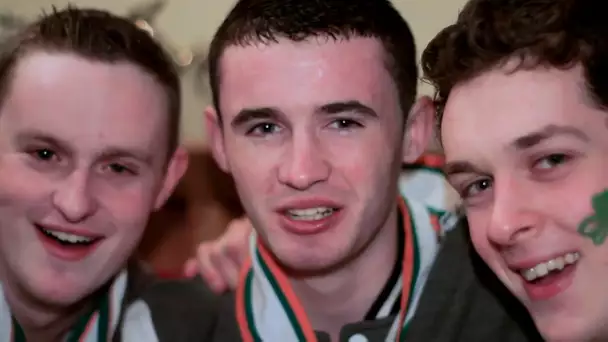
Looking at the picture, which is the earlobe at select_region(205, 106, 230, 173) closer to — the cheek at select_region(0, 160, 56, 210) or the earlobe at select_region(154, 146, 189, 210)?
the earlobe at select_region(154, 146, 189, 210)

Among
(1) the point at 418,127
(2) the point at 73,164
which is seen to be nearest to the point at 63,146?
(2) the point at 73,164

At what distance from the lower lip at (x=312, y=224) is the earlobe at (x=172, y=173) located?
0.55ft

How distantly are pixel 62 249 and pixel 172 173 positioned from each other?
15cm

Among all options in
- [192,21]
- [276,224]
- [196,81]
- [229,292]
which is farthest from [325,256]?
[192,21]

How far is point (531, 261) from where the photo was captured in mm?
636

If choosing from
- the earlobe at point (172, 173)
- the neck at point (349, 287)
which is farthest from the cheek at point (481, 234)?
the earlobe at point (172, 173)

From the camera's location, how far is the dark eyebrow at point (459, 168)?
656 millimetres

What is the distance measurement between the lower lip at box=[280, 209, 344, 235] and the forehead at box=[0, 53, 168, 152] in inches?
6.9

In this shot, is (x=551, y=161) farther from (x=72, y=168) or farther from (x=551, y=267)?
Result: (x=72, y=168)

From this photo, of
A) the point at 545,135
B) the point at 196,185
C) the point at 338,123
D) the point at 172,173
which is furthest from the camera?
the point at 196,185

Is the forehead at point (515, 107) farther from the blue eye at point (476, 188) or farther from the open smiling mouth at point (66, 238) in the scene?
the open smiling mouth at point (66, 238)

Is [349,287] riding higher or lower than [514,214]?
lower

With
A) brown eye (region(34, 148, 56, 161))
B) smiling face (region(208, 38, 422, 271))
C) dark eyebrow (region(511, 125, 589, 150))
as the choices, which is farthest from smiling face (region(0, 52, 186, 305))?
dark eyebrow (region(511, 125, 589, 150))

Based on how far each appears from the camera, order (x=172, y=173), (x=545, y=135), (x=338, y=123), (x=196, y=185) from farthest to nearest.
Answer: (x=196, y=185), (x=172, y=173), (x=338, y=123), (x=545, y=135)
